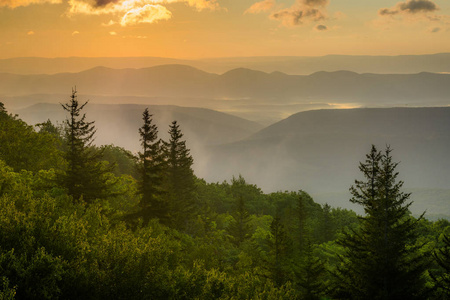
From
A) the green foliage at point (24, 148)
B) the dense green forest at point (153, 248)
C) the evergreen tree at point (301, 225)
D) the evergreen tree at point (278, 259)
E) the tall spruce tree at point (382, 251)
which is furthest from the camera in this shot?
the evergreen tree at point (301, 225)

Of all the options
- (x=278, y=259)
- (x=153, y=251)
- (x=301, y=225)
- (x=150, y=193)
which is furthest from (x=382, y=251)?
(x=301, y=225)

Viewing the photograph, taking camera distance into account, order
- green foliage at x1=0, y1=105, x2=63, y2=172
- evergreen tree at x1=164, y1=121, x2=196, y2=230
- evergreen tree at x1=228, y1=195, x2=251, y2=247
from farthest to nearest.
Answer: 1. evergreen tree at x1=228, y1=195, x2=251, y2=247
2. green foliage at x1=0, y1=105, x2=63, y2=172
3. evergreen tree at x1=164, y1=121, x2=196, y2=230

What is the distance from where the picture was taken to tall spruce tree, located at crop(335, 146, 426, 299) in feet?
97.5

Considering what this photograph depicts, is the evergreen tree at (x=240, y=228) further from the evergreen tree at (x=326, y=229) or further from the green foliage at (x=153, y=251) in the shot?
the evergreen tree at (x=326, y=229)

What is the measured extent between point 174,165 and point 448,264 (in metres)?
36.7

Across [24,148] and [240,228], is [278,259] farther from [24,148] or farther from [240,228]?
[24,148]

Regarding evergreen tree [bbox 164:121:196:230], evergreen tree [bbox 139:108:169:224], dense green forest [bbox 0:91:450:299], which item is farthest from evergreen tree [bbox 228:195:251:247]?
evergreen tree [bbox 139:108:169:224]

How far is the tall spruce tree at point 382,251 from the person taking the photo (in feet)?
97.5

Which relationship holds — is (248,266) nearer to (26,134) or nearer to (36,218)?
(36,218)

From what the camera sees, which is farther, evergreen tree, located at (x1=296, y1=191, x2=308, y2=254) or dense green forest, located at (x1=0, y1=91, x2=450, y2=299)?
evergreen tree, located at (x1=296, y1=191, x2=308, y2=254)

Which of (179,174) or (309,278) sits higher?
(179,174)

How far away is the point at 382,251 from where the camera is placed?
3002 centimetres

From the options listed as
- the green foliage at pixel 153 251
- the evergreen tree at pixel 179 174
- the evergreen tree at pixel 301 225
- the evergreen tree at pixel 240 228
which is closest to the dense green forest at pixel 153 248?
the green foliage at pixel 153 251

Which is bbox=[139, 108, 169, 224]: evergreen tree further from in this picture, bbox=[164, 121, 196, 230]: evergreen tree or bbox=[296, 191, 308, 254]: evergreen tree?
bbox=[296, 191, 308, 254]: evergreen tree
